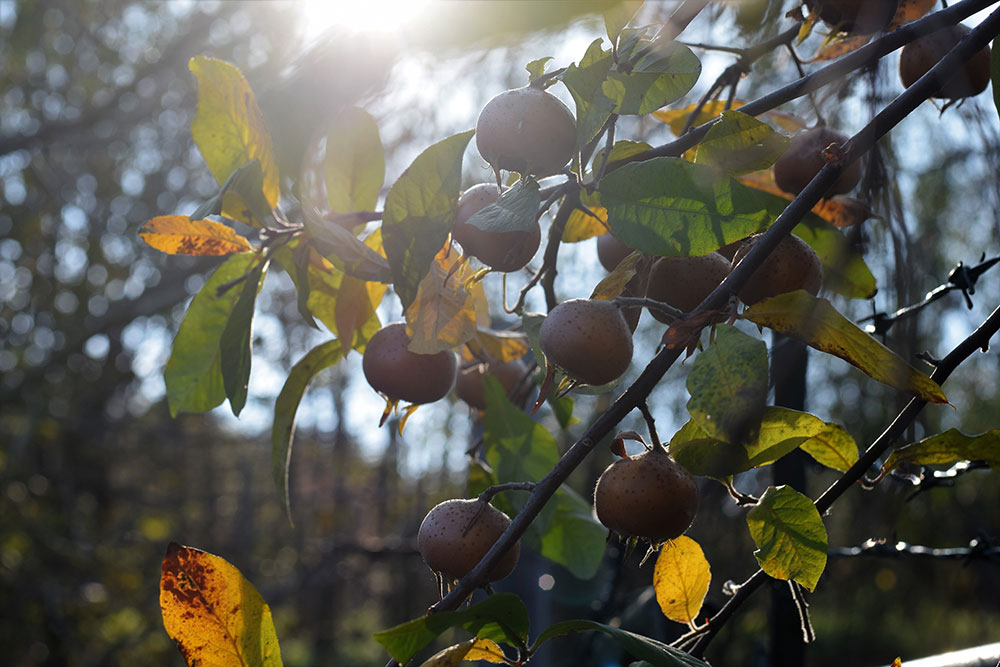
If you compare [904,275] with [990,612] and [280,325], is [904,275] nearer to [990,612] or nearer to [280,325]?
[280,325]

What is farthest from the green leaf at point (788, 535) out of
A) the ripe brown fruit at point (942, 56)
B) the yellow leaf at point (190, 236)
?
the yellow leaf at point (190, 236)

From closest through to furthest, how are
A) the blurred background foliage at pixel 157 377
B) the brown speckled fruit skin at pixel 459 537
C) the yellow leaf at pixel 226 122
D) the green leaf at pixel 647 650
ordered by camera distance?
the green leaf at pixel 647 650 < the brown speckled fruit skin at pixel 459 537 < the yellow leaf at pixel 226 122 < the blurred background foliage at pixel 157 377

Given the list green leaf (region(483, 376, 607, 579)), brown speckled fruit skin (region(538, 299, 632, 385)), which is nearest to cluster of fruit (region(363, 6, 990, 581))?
brown speckled fruit skin (region(538, 299, 632, 385))

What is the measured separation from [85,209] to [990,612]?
24.4ft

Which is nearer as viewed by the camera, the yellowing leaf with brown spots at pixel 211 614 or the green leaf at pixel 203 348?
the yellowing leaf with brown spots at pixel 211 614

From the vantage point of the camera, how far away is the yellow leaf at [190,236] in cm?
51

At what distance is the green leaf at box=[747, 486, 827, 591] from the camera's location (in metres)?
0.35

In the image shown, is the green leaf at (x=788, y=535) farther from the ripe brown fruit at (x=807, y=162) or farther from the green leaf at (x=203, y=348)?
the green leaf at (x=203, y=348)

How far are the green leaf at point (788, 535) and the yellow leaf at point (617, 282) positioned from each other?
121 mm

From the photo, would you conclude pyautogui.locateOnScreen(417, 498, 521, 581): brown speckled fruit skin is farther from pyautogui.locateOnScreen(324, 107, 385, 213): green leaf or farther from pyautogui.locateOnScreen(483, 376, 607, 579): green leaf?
pyautogui.locateOnScreen(324, 107, 385, 213): green leaf

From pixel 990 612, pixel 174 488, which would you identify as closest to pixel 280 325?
pixel 174 488

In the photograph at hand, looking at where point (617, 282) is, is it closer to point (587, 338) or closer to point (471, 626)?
point (587, 338)

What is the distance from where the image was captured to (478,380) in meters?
0.61

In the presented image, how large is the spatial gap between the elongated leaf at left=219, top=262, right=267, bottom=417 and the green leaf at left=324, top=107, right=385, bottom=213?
10 centimetres
